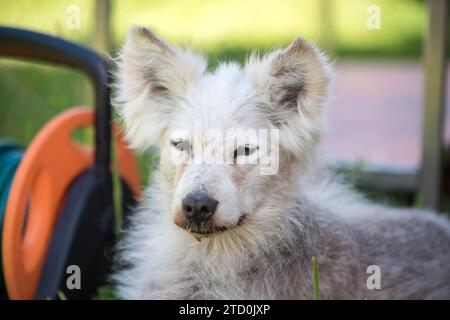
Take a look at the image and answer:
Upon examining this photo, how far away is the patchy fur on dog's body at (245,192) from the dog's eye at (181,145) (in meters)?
0.06

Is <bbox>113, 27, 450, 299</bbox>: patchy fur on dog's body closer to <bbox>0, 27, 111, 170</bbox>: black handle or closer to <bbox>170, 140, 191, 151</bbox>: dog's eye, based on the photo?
<bbox>170, 140, 191, 151</bbox>: dog's eye

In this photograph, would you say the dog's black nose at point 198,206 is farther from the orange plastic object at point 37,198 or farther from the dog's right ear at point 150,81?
the orange plastic object at point 37,198

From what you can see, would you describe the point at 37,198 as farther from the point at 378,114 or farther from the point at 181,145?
the point at 378,114

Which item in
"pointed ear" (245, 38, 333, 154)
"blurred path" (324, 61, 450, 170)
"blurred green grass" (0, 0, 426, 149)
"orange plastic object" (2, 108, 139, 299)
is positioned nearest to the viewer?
"pointed ear" (245, 38, 333, 154)

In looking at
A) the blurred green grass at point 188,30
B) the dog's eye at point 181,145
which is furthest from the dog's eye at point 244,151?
the blurred green grass at point 188,30

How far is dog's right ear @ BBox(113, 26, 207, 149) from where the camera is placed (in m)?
2.87

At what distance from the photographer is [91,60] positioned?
364 cm

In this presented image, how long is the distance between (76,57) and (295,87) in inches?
52.9

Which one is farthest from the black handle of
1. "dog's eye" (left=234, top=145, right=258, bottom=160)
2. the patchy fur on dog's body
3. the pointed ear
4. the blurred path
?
the blurred path

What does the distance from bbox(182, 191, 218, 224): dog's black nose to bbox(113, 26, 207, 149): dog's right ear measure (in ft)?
1.73

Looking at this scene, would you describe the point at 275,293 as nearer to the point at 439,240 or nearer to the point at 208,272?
the point at 208,272

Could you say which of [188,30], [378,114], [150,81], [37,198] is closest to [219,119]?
[150,81]
